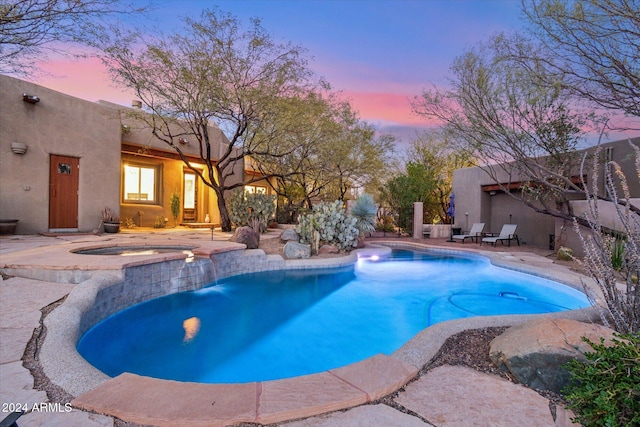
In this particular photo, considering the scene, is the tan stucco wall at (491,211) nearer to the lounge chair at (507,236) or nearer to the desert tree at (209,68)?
the lounge chair at (507,236)

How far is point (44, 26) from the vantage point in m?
4.18

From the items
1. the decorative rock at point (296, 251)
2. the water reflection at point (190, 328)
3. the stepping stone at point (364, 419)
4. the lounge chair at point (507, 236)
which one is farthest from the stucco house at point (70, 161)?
the lounge chair at point (507, 236)

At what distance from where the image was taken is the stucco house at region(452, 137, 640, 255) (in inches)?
345

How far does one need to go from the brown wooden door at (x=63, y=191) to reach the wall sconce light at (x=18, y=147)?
28.8 inches

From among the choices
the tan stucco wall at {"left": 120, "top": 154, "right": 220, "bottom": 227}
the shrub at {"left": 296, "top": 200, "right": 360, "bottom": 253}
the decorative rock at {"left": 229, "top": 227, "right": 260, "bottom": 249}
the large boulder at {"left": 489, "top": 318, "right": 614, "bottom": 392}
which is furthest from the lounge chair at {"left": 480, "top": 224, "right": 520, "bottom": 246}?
the tan stucco wall at {"left": 120, "top": 154, "right": 220, "bottom": 227}

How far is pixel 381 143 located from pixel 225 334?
14.1 metres

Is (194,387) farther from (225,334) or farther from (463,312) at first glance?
(463,312)

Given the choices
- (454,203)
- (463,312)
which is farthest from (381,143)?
(463,312)

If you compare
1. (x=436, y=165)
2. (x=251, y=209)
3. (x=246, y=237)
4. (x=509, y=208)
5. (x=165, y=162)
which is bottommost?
(x=246, y=237)

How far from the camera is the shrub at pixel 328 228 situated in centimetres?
941

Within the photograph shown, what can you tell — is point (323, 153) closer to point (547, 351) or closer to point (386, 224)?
point (386, 224)

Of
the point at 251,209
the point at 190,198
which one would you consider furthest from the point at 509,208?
the point at 190,198

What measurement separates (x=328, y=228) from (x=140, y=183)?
27.1ft

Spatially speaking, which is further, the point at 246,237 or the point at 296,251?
the point at 296,251
